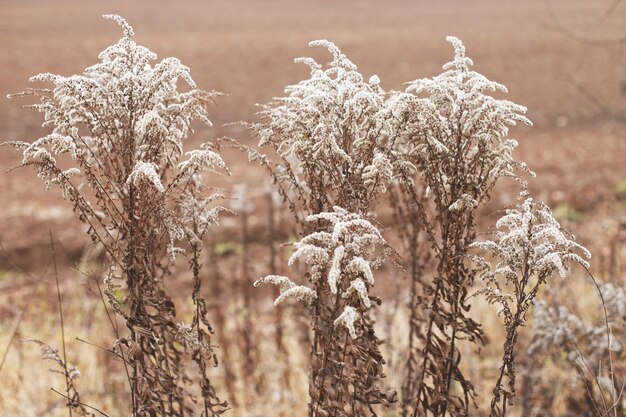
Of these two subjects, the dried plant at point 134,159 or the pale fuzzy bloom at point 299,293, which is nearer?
the pale fuzzy bloom at point 299,293

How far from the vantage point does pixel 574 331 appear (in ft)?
14.6

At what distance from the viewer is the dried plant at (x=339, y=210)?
2.42m

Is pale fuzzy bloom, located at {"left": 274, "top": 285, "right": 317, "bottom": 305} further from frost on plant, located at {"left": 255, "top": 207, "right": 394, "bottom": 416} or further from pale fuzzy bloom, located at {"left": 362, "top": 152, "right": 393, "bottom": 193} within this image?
pale fuzzy bloom, located at {"left": 362, "top": 152, "right": 393, "bottom": 193}

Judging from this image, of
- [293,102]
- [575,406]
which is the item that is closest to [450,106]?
[293,102]

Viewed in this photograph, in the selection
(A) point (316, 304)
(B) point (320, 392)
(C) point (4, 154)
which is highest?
(C) point (4, 154)

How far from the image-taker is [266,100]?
1758 centimetres

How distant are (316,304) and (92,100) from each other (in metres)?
1.18

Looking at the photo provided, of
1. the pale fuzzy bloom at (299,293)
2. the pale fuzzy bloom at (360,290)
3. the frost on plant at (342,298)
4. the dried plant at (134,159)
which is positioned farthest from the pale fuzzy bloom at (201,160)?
the pale fuzzy bloom at (360,290)

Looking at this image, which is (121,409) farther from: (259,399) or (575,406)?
(575,406)

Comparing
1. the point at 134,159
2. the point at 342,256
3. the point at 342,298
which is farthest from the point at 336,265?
the point at 134,159

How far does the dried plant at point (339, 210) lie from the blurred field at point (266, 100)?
36.1 inches

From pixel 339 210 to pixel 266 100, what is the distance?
15.4 metres

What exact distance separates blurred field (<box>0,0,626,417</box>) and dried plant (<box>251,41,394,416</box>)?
3.01 feet

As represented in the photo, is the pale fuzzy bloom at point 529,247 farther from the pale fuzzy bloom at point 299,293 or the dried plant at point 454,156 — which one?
the pale fuzzy bloom at point 299,293
